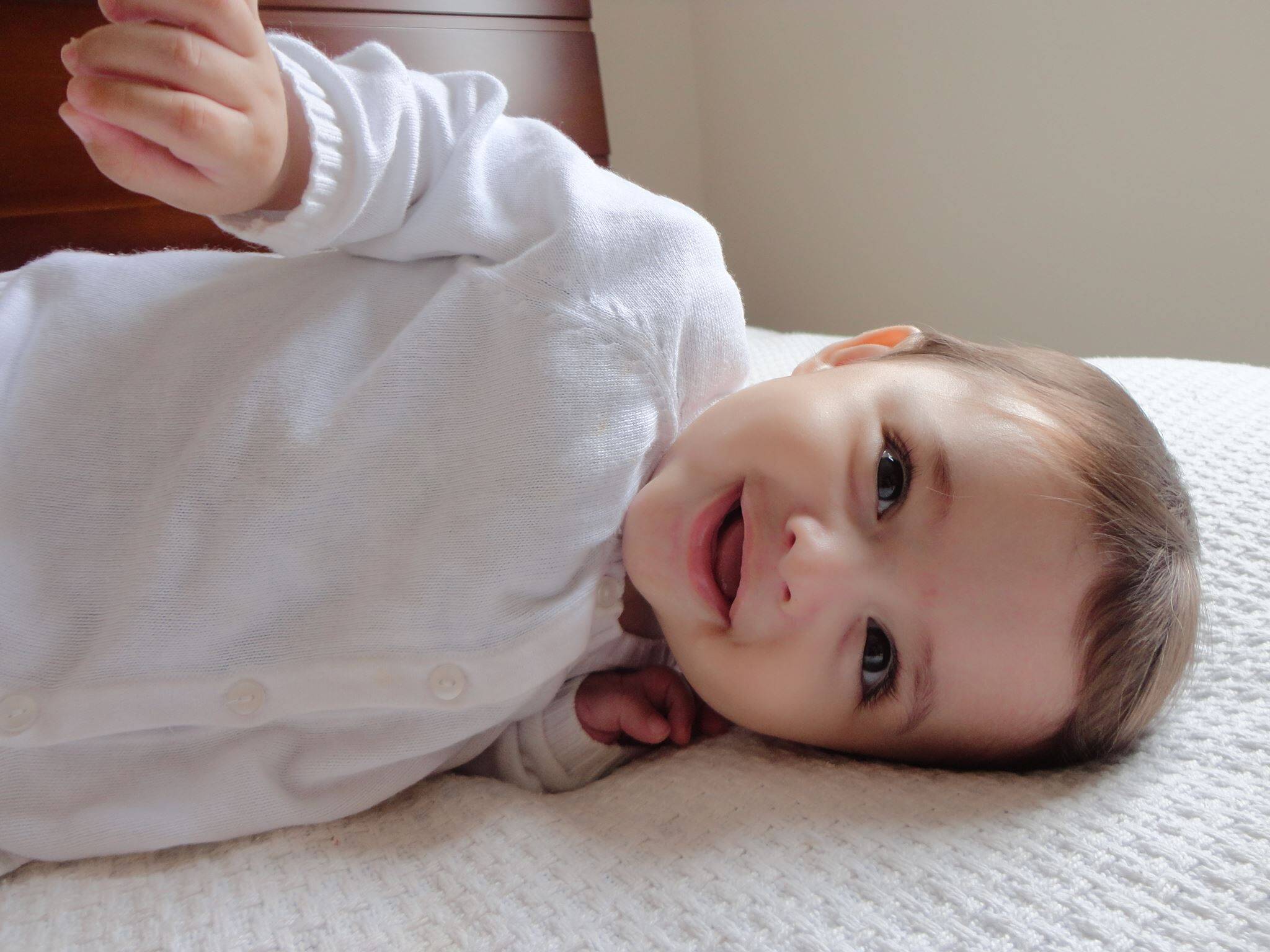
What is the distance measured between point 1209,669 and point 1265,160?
1066 millimetres

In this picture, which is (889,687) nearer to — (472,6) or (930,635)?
(930,635)

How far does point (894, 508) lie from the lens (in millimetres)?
714

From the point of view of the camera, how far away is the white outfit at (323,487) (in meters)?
0.65

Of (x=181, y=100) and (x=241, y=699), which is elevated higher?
(x=181, y=100)

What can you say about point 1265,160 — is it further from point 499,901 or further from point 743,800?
point 499,901

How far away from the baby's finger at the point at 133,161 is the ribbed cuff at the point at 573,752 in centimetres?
48

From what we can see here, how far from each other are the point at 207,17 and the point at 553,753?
581 mm

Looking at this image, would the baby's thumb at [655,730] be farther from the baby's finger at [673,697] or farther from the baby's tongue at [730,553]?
the baby's tongue at [730,553]

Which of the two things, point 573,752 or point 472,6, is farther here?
point 472,6

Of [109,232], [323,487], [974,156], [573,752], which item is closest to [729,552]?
[573,752]

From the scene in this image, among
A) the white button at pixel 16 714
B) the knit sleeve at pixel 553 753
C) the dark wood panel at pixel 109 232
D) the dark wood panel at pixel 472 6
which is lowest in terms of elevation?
the knit sleeve at pixel 553 753

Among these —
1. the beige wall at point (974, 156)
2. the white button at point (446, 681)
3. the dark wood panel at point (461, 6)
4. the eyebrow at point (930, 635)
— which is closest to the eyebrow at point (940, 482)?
the eyebrow at point (930, 635)

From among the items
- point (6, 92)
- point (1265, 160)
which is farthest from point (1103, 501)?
point (6, 92)

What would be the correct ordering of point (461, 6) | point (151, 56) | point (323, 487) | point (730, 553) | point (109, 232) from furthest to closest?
point (461, 6)
point (109, 232)
point (730, 553)
point (323, 487)
point (151, 56)
